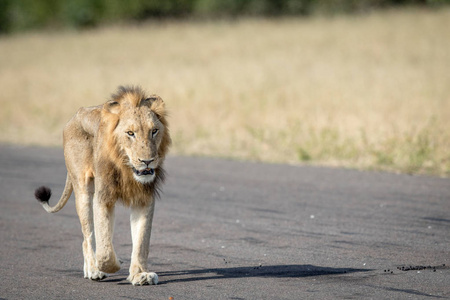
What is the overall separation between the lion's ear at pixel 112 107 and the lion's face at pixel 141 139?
0.10m

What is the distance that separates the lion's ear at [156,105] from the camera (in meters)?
5.72

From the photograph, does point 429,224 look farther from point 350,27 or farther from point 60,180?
point 350,27

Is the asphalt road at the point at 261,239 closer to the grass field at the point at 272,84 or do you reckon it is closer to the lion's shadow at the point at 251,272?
the lion's shadow at the point at 251,272

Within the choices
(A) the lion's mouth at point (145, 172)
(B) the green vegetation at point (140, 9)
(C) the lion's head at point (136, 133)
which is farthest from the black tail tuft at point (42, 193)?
(B) the green vegetation at point (140, 9)

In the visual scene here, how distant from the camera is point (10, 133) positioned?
18.9m

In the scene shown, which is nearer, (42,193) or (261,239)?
(42,193)

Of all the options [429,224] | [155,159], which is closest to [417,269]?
[429,224]

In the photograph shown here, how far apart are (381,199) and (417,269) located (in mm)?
3271

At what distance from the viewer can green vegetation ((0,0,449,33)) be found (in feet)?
132

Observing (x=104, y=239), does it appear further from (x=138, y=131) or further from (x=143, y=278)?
(x=138, y=131)

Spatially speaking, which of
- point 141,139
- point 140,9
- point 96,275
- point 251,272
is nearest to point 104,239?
point 96,275

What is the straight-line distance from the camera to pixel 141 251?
5637 mm

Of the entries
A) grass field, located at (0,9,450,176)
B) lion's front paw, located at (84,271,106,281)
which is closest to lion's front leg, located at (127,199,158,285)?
lion's front paw, located at (84,271,106,281)

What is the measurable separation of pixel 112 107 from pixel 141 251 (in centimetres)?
115
